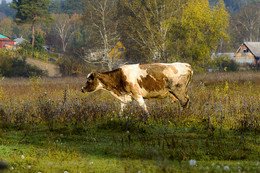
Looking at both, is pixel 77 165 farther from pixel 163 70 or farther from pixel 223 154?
pixel 163 70

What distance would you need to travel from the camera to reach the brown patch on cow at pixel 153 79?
1224 centimetres

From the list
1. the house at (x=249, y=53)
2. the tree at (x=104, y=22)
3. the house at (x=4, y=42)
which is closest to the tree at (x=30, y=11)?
the house at (x=4, y=42)

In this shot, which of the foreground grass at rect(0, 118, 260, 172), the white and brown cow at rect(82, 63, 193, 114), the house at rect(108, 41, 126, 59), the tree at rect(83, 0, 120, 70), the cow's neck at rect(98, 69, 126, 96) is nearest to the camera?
the foreground grass at rect(0, 118, 260, 172)

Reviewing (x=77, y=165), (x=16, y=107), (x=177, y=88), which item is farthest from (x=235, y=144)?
(x=16, y=107)

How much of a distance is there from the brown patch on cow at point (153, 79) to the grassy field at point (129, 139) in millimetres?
734

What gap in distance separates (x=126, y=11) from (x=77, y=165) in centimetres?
3911

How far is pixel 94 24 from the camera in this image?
4284 cm

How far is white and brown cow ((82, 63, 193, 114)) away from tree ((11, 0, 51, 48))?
66.6 m

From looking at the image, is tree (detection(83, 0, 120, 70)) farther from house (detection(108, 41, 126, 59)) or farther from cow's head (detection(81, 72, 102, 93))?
cow's head (detection(81, 72, 102, 93))

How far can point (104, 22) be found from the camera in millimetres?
43406

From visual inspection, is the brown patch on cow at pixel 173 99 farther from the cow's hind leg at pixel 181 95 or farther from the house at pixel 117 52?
the house at pixel 117 52

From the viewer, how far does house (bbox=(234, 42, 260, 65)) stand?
7824 centimetres

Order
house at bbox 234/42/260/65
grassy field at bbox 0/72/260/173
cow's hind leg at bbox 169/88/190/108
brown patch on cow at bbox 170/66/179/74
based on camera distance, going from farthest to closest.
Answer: house at bbox 234/42/260/65 → cow's hind leg at bbox 169/88/190/108 → brown patch on cow at bbox 170/66/179/74 → grassy field at bbox 0/72/260/173

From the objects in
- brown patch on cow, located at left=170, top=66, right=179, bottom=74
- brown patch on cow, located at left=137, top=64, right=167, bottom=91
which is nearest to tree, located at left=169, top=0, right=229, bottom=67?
brown patch on cow, located at left=170, top=66, right=179, bottom=74
